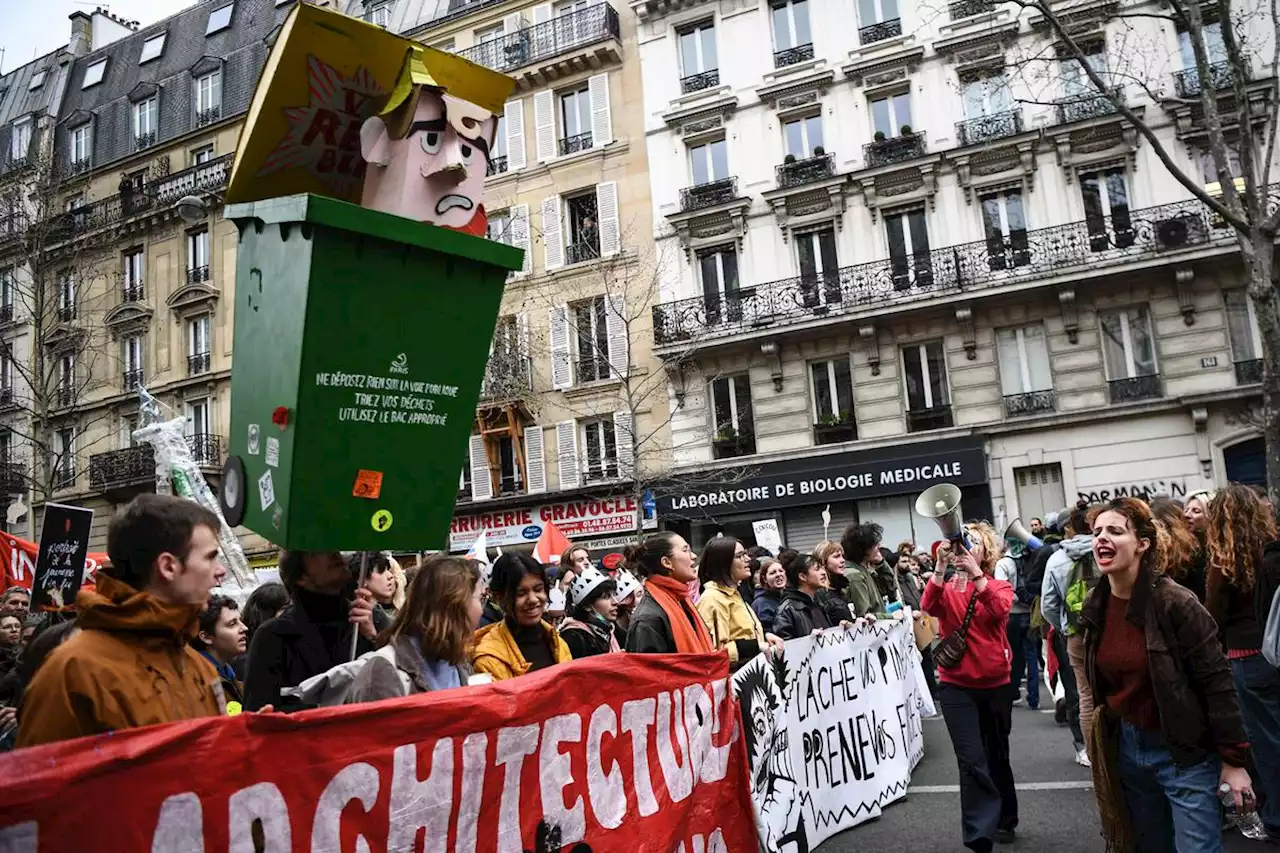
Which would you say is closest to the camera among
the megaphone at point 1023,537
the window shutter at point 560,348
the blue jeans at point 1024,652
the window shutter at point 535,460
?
the megaphone at point 1023,537

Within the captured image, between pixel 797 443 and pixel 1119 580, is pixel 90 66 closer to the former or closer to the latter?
pixel 797 443

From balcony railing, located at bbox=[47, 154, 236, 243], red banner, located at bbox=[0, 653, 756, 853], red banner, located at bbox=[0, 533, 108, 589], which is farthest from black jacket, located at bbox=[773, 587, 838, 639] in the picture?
balcony railing, located at bbox=[47, 154, 236, 243]

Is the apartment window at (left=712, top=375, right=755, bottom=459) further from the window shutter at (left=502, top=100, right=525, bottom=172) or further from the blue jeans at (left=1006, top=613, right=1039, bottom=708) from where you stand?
the blue jeans at (left=1006, top=613, right=1039, bottom=708)

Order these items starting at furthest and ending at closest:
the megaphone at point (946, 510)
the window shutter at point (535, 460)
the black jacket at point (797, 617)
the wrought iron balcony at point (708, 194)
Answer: the window shutter at point (535, 460) → the wrought iron balcony at point (708, 194) → the black jacket at point (797, 617) → the megaphone at point (946, 510)

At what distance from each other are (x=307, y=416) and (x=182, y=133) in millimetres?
35486

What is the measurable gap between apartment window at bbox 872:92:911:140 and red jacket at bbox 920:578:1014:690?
62.4 feet

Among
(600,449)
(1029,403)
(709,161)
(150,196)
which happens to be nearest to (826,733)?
(1029,403)

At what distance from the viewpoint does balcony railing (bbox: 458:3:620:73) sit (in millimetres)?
26672

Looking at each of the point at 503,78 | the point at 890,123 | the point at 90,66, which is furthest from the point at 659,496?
the point at 90,66

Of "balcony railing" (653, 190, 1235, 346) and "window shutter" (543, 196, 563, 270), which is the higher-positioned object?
"window shutter" (543, 196, 563, 270)

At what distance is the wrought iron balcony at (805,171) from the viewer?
76.9 feet

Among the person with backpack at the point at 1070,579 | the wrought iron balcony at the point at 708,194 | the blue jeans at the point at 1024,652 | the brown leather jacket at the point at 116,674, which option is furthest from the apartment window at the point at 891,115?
the brown leather jacket at the point at 116,674

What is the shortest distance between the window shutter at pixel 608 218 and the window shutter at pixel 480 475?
252 inches

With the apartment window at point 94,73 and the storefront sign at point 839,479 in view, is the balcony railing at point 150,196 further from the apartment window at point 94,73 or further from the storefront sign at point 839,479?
the storefront sign at point 839,479
